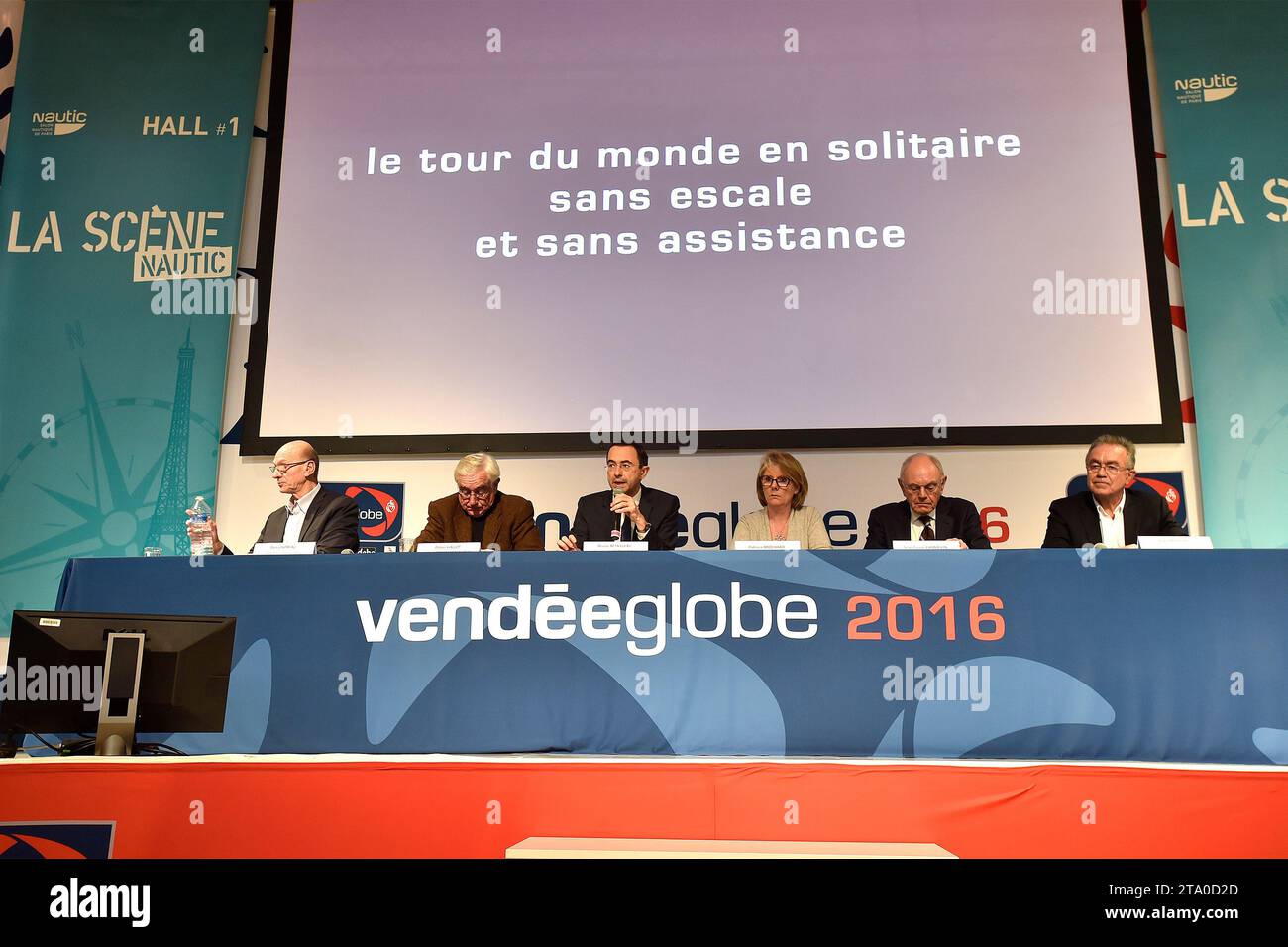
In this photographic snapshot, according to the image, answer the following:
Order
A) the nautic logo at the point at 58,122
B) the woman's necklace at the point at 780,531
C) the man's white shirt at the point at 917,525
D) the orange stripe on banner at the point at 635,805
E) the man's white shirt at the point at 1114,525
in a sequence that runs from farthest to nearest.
→ the nautic logo at the point at 58,122, the woman's necklace at the point at 780,531, the man's white shirt at the point at 917,525, the man's white shirt at the point at 1114,525, the orange stripe on banner at the point at 635,805

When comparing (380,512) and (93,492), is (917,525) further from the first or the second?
(93,492)

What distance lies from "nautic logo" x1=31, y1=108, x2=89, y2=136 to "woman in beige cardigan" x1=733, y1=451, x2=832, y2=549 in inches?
159

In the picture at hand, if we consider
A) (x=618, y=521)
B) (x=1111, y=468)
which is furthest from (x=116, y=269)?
(x=1111, y=468)

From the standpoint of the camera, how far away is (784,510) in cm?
366

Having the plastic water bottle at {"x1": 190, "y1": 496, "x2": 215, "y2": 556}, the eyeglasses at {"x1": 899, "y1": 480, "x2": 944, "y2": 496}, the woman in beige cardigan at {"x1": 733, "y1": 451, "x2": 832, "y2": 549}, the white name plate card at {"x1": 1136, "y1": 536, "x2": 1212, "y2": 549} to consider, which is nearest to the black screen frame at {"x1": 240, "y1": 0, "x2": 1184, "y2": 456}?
the woman in beige cardigan at {"x1": 733, "y1": 451, "x2": 832, "y2": 549}

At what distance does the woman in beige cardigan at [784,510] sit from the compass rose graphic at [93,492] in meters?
2.64

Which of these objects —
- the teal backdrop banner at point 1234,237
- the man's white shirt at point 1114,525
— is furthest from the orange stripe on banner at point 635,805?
the teal backdrop banner at point 1234,237

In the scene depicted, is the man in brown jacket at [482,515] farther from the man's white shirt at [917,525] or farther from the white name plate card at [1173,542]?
the white name plate card at [1173,542]

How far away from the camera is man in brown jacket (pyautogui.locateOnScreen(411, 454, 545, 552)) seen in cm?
360

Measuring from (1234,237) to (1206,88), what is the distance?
787 millimetres

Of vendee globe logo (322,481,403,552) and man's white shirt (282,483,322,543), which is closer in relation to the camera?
man's white shirt (282,483,322,543)

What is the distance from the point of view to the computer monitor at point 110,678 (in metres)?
2.28

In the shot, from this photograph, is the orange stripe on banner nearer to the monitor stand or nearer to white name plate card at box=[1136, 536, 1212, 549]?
the monitor stand

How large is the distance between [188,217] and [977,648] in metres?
4.30
